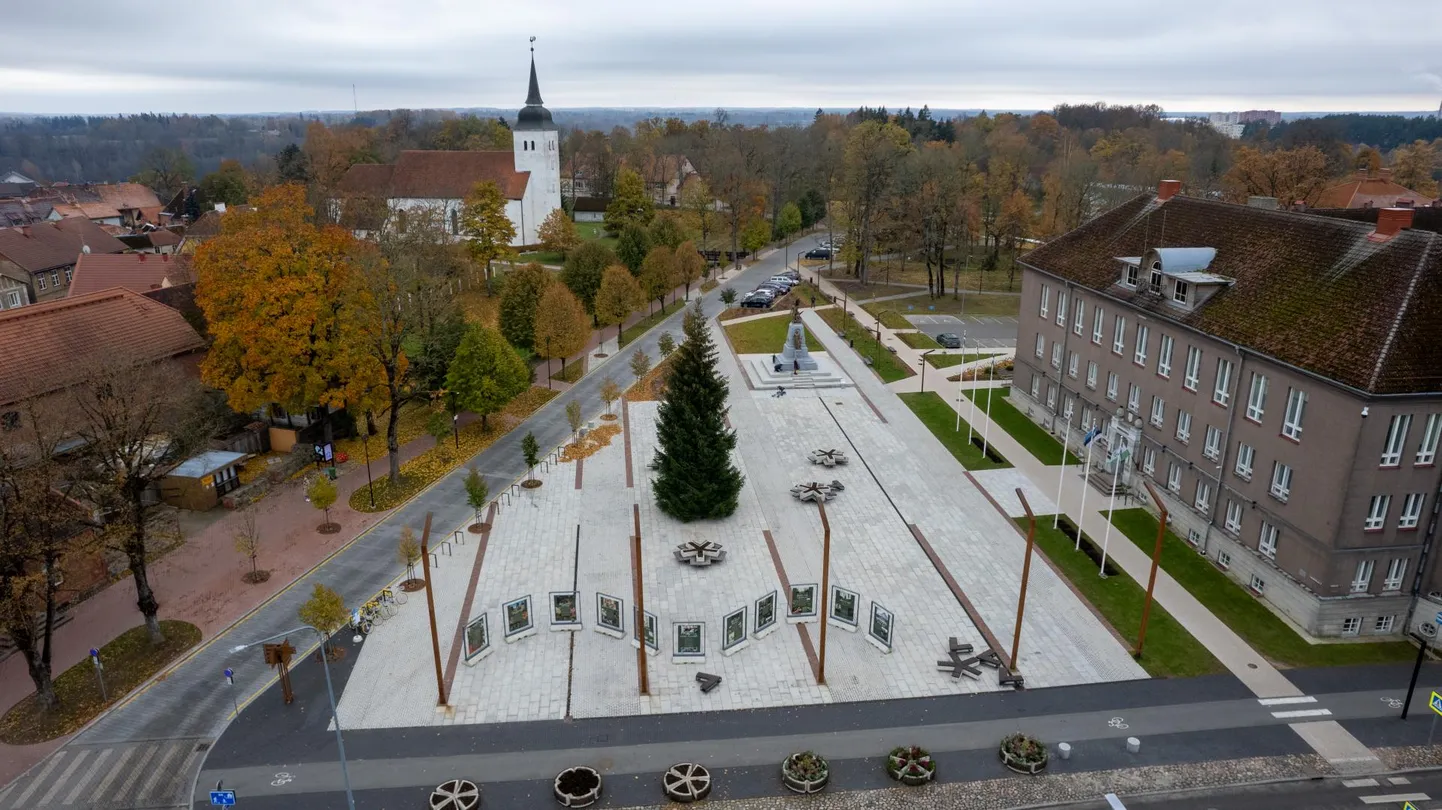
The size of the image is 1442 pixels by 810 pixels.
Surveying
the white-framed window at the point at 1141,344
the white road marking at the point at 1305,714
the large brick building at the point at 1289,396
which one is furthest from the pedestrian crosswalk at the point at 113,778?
the white-framed window at the point at 1141,344

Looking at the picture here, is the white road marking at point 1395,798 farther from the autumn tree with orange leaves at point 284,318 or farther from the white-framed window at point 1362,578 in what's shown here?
the autumn tree with orange leaves at point 284,318

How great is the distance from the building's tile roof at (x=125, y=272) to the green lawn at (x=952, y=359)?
5075cm

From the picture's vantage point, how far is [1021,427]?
4525cm

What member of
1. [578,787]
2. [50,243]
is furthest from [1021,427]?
[50,243]

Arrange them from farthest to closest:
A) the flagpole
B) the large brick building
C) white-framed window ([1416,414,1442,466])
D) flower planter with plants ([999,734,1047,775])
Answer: the flagpole
the large brick building
white-framed window ([1416,414,1442,466])
flower planter with plants ([999,734,1047,775])

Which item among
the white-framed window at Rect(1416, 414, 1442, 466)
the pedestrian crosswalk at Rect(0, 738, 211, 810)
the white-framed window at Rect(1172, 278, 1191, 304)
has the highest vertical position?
the white-framed window at Rect(1172, 278, 1191, 304)

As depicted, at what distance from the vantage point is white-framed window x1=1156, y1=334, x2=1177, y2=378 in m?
34.2

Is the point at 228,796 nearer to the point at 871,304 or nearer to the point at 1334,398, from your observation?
the point at 1334,398

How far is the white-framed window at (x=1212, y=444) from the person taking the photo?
31323mm

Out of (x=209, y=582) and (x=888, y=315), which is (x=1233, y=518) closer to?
(x=209, y=582)

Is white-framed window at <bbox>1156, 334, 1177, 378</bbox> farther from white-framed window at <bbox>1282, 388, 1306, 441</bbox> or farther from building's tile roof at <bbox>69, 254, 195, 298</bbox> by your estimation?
building's tile roof at <bbox>69, 254, 195, 298</bbox>

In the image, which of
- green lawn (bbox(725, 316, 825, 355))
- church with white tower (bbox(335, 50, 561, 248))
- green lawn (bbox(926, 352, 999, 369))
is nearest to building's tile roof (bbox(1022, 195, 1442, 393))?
green lawn (bbox(926, 352, 999, 369))

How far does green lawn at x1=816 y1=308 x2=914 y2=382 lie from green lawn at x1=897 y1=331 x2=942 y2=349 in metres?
2.39

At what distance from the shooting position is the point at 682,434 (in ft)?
111
